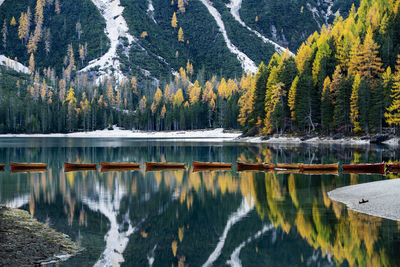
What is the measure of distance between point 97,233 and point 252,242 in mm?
8680

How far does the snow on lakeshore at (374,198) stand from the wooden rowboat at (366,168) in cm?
1203

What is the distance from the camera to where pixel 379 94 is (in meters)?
87.4

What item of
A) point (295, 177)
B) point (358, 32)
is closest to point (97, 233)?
point (295, 177)

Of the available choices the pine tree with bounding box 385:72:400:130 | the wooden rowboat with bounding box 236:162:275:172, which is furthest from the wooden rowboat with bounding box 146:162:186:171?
the pine tree with bounding box 385:72:400:130

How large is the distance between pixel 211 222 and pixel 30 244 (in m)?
Result: 10.9

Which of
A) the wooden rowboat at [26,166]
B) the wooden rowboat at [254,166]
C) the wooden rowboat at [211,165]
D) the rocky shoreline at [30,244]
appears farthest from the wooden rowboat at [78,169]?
the rocky shoreline at [30,244]

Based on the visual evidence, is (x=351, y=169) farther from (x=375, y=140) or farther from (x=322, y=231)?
(x=375, y=140)

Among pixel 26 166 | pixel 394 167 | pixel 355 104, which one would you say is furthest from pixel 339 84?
pixel 26 166

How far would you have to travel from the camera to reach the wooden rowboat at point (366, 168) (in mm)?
44344

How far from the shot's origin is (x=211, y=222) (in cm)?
2439

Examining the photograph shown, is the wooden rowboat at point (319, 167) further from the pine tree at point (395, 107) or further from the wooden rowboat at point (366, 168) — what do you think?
the pine tree at point (395, 107)

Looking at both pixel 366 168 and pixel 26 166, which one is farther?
pixel 26 166

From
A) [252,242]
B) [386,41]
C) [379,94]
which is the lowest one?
[252,242]

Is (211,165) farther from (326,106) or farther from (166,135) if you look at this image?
(166,135)
